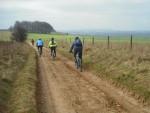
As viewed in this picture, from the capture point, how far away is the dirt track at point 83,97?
40.2ft

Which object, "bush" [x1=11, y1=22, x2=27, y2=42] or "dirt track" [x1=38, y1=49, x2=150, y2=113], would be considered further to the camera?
"bush" [x1=11, y1=22, x2=27, y2=42]

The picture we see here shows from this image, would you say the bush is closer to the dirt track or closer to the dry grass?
the dry grass

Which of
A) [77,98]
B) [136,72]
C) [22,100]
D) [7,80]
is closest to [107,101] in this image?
[77,98]

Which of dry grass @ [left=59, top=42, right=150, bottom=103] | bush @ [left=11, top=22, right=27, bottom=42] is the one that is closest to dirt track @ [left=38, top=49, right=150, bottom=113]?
dry grass @ [left=59, top=42, right=150, bottom=103]

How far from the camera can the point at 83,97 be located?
46.2 ft

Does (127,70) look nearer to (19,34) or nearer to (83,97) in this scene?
(83,97)

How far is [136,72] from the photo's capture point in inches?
682

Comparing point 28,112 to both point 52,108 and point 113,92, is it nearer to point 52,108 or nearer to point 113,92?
point 52,108

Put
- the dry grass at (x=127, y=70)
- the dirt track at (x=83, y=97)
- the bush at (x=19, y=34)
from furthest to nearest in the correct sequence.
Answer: the bush at (x=19, y=34)
the dry grass at (x=127, y=70)
the dirt track at (x=83, y=97)

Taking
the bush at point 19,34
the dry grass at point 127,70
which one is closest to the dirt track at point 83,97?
the dry grass at point 127,70

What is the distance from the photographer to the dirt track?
40.2ft

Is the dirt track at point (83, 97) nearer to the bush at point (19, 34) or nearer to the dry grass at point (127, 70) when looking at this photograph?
the dry grass at point (127, 70)

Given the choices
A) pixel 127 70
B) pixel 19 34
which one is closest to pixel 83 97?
pixel 127 70

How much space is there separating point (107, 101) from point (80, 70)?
960 cm
